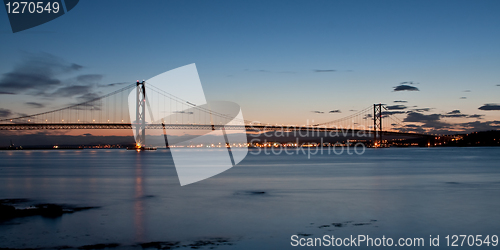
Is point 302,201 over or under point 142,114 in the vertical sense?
under

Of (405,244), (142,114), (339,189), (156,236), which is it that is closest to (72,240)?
(156,236)

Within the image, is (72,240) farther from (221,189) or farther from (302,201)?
(221,189)

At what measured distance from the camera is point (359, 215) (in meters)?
9.96

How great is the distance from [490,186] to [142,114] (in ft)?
167

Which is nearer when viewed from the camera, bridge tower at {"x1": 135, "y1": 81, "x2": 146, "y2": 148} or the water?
the water

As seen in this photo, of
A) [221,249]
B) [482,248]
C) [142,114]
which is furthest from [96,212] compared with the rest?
[142,114]

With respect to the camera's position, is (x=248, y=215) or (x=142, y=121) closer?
(x=248, y=215)

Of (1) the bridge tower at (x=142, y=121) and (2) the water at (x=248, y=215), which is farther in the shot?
(1) the bridge tower at (x=142, y=121)

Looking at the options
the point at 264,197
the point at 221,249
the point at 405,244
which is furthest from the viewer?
the point at 264,197

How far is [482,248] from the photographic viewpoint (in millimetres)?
6973

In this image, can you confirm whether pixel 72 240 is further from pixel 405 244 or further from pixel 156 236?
pixel 405 244

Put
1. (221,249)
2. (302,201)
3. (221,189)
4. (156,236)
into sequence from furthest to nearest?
1. (221,189)
2. (302,201)
3. (156,236)
4. (221,249)

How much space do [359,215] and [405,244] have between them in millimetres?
2718

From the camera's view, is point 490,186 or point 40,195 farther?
point 490,186
